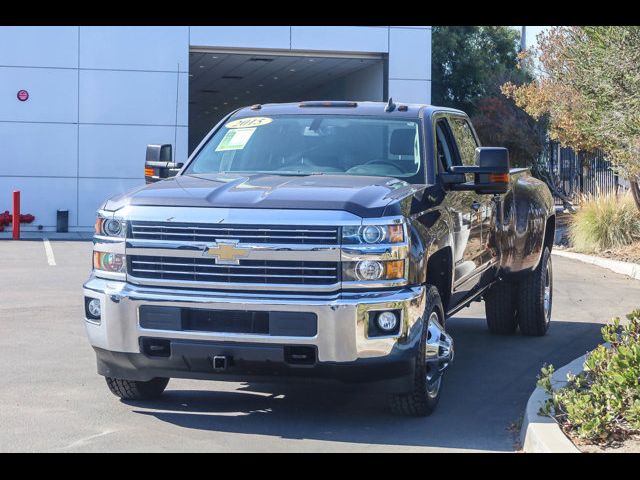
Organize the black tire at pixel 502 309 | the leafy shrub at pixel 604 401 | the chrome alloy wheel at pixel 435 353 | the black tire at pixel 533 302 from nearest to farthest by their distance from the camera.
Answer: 1. the leafy shrub at pixel 604 401
2. the chrome alloy wheel at pixel 435 353
3. the black tire at pixel 533 302
4. the black tire at pixel 502 309

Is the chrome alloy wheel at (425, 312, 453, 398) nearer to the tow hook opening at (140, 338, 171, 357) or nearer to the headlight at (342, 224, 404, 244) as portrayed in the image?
the headlight at (342, 224, 404, 244)

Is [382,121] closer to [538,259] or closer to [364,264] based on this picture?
[364,264]

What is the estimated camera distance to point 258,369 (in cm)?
628

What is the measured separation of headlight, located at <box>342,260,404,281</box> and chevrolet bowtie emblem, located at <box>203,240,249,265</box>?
0.61m

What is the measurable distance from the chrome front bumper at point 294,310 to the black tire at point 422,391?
0.16 meters

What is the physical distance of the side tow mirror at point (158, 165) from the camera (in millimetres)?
8055

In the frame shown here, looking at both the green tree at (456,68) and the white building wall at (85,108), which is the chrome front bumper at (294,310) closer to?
the white building wall at (85,108)

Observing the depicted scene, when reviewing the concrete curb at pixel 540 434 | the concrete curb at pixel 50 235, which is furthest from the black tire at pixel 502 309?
the concrete curb at pixel 50 235

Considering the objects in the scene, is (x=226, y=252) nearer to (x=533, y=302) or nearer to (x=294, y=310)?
(x=294, y=310)

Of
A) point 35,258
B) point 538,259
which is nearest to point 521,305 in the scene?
A: point 538,259

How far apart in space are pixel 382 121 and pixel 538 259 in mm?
2871

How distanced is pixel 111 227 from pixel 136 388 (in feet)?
3.84

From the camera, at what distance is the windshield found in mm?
7617
